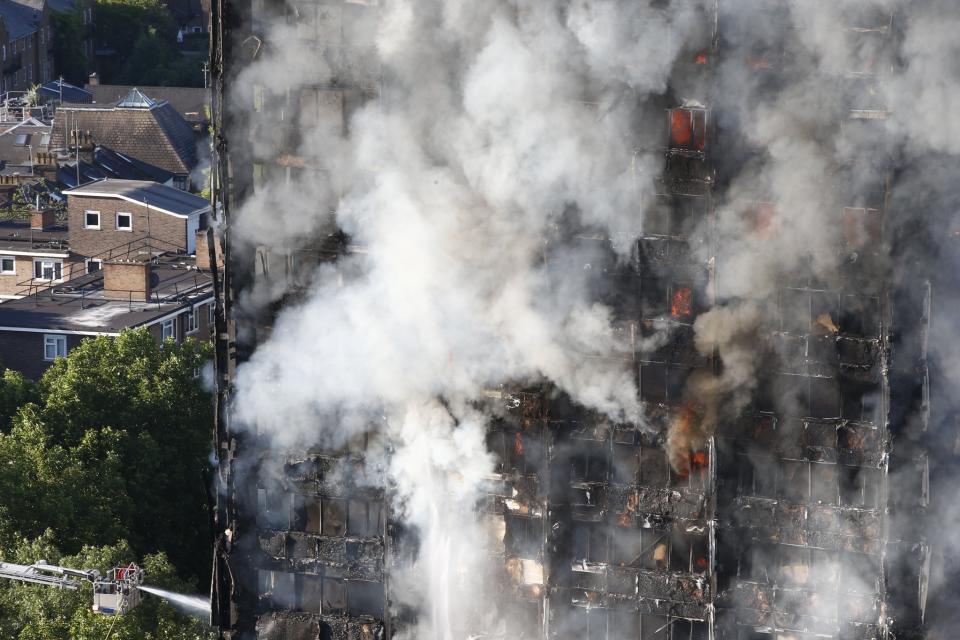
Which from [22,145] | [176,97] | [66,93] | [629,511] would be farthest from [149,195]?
[629,511]

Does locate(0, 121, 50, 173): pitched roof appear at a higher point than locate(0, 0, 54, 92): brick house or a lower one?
lower

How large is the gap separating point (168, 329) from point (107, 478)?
50.0ft

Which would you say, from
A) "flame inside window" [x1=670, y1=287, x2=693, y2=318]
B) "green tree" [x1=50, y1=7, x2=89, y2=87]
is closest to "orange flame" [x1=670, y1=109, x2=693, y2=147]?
"flame inside window" [x1=670, y1=287, x2=693, y2=318]

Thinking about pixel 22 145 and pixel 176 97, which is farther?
pixel 176 97

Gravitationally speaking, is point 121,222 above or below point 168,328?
above

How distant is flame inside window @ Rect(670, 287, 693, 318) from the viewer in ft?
70.7

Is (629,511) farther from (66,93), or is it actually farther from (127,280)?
(66,93)

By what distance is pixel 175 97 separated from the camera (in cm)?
10231

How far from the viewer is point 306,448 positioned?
928 inches

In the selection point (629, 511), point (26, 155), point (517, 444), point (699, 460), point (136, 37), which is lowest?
point (629, 511)

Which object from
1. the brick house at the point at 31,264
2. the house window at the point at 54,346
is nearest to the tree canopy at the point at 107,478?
the house window at the point at 54,346

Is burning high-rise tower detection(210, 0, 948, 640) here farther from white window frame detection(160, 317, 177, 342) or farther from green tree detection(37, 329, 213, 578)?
white window frame detection(160, 317, 177, 342)

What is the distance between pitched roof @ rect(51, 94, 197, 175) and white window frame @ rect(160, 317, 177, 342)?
36622 millimetres

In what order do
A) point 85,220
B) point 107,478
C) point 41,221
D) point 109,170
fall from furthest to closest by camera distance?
1. point 109,170
2. point 41,221
3. point 85,220
4. point 107,478
